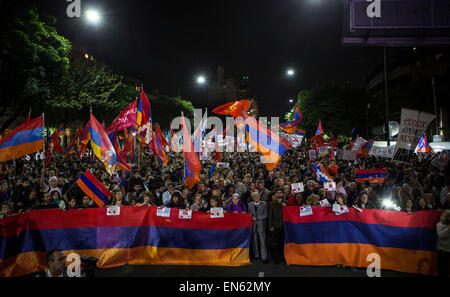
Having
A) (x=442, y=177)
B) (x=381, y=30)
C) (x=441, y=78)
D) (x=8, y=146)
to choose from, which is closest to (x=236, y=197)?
(x=8, y=146)

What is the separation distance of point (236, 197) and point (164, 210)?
183cm

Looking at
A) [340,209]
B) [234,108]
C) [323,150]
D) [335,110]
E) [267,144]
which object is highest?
[335,110]

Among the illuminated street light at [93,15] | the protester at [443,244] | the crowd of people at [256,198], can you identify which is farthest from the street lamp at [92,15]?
the protester at [443,244]

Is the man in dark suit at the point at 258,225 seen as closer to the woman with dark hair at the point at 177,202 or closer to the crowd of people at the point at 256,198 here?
the crowd of people at the point at 256,198

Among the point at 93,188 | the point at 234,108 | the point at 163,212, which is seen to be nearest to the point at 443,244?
the point at 163,212

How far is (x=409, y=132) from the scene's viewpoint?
9523 millimetres

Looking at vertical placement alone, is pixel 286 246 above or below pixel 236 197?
below

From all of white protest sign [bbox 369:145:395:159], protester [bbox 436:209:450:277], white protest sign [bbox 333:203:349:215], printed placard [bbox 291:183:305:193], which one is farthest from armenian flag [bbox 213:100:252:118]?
white protest sign [bbox 369:145:395:159]

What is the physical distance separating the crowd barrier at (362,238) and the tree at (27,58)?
1581 cm

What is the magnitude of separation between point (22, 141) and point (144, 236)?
4385mm

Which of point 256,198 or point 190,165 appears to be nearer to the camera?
point 256,198

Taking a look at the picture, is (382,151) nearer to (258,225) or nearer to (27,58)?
(258,225)
